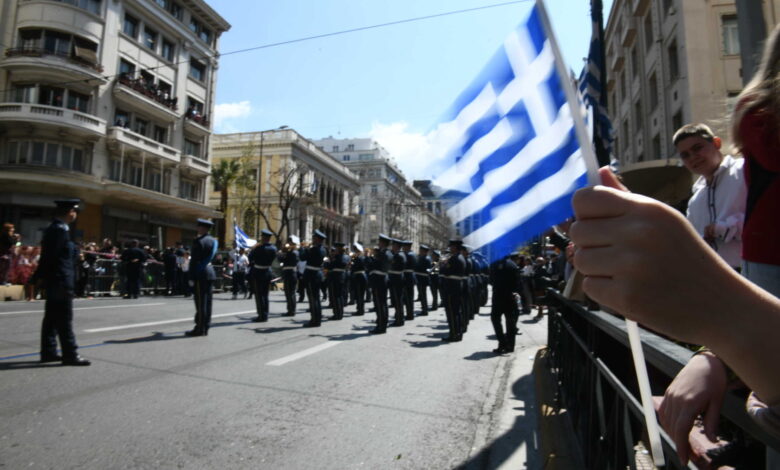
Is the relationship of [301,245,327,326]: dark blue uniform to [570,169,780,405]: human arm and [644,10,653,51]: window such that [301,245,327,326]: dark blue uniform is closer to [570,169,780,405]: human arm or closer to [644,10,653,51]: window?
[570,169,780,405]: human arm

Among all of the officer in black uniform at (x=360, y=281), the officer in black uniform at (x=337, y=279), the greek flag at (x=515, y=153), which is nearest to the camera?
the greek flag at (x=515, y=153)

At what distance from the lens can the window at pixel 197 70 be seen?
34206 millimetres

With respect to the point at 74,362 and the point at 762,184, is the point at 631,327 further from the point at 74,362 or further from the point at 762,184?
the point at 74,362

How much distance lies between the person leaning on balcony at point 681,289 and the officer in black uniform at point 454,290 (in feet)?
25.1

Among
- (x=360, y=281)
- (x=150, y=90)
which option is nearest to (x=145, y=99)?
(x=150, y=90)

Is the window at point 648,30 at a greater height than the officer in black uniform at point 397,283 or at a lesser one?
greater

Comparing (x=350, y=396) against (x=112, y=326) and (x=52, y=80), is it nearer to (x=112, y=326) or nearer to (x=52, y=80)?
(x=112, y=326)

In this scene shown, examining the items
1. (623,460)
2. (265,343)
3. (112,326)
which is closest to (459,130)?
(623,460)

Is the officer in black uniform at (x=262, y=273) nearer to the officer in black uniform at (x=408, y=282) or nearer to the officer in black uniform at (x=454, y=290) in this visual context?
the officer in black uniform at (x=408, y=282)

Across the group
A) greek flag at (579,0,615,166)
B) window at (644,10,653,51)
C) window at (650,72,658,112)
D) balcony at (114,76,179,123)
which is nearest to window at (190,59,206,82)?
balcony at (114,76,179,123)

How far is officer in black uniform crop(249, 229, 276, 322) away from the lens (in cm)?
988

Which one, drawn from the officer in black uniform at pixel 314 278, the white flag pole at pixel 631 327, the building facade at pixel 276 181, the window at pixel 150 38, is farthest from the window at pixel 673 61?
the building facade at pixel 276 181

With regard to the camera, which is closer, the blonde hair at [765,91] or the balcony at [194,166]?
the blonde hair at [765,91]

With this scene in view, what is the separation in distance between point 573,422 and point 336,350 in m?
4.29
